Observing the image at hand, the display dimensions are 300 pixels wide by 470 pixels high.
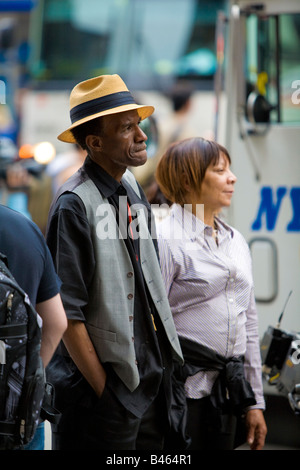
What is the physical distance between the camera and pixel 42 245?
2531mm

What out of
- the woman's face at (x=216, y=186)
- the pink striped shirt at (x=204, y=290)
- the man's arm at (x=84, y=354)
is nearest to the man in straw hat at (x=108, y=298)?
the man's arm at (x=84, y=354)

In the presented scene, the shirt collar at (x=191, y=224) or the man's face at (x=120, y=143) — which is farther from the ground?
the man's face at (x=120, y=143)

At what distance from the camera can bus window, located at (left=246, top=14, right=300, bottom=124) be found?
497 centimetres

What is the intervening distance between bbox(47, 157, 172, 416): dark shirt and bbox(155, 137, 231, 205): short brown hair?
540 mm

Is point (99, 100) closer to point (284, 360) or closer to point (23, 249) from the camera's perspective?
point (23, 249)

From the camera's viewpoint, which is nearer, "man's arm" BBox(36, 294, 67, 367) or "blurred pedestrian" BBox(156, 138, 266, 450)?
"man's arm" BBox(36, 294, 67, 367)

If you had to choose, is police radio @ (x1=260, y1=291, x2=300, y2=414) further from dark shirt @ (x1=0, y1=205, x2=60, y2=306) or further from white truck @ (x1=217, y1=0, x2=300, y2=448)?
dark shirt @ (x1=0, y1=205, x2=60, y2=306)

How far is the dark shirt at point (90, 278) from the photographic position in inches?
111

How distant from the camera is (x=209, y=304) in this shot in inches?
131

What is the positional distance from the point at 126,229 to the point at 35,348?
2.36 ft

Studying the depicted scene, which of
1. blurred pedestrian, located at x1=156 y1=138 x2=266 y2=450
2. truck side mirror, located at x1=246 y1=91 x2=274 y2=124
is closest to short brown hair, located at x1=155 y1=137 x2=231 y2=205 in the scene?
blurred pedestrian, located at x1=156 y1=138 x2=266 y2=450

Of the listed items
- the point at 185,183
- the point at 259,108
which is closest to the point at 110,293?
the point at 185,183

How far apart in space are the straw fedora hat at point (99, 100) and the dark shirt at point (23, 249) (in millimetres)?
662

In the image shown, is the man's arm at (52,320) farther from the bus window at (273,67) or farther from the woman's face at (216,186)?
the bus window at (273,67)
